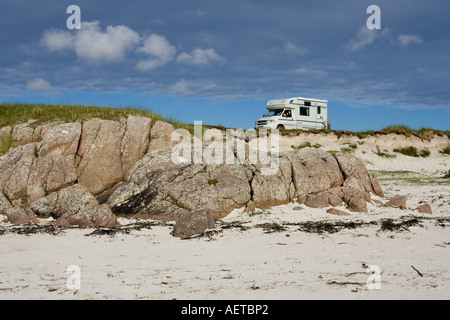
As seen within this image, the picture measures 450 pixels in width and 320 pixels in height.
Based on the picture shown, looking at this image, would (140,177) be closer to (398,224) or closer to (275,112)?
(398,224)

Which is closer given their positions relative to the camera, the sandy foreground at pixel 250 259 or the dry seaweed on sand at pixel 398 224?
the sandy foreground at pixel 250 259

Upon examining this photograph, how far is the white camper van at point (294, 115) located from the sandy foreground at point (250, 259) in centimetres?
2109

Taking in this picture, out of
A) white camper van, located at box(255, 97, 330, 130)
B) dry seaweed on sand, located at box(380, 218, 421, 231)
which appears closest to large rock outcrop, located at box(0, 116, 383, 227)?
dry seaweed on sand, located at box(380, 218, 421, 231)

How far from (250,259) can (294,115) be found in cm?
2693

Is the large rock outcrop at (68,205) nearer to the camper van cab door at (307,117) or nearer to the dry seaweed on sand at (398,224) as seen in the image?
the dry seaweed on sand at (398,224)

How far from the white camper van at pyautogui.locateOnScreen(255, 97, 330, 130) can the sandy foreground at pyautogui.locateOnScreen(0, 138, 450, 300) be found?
2109 centimetres

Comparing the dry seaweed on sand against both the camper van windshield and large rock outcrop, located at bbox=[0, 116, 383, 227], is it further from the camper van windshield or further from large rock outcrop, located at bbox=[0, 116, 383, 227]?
the camper van windshield

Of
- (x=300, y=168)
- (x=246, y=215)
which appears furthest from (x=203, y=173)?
(x=300, y=168)

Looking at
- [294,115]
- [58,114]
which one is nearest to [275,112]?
[294,115]

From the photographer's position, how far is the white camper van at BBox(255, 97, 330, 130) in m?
33.9

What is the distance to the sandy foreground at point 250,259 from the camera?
20.8 ft

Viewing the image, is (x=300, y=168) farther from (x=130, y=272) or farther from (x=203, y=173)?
(x=130, y=272)

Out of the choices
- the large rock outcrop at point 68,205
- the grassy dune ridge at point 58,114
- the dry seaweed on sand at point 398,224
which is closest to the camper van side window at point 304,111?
the grassy dune ridge at point 58,114
